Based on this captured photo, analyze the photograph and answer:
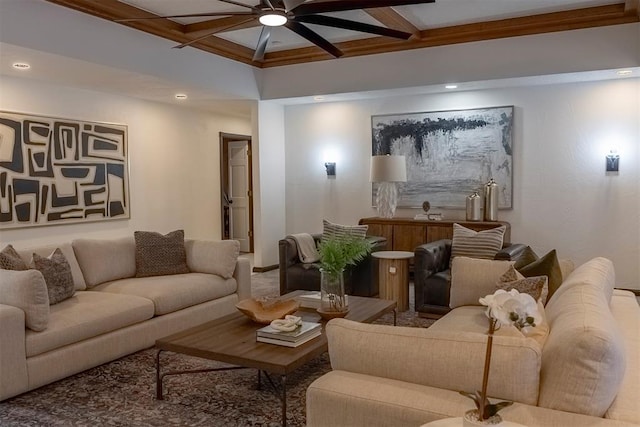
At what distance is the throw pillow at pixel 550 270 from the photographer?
3164 millimetres

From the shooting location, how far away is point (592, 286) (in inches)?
90.0

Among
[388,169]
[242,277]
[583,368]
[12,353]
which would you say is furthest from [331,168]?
[583,368]

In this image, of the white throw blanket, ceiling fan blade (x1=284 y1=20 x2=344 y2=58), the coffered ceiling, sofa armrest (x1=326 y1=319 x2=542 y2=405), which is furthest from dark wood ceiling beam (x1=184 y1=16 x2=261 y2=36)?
sofa armrest (x1=326 y1=319 x2=542 y2=405)

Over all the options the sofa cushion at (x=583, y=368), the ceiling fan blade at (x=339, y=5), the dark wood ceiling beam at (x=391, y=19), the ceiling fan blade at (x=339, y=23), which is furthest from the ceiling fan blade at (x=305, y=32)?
the sofa cushion at (x=583, y=368)

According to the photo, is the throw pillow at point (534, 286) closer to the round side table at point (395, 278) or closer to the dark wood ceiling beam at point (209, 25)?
the round side table at point (395, 278)

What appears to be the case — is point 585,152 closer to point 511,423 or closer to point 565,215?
point 565,215

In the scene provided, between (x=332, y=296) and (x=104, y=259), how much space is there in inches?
81.3

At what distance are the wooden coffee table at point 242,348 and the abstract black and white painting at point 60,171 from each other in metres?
3.24

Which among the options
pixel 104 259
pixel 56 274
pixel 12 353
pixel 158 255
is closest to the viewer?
pixel 12 353

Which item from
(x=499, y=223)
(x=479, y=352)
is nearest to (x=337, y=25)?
(x=479, y=352)

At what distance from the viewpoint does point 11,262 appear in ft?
11.3

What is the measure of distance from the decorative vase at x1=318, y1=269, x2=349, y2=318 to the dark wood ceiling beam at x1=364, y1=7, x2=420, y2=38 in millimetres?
2443

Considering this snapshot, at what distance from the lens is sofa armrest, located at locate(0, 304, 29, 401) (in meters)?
2.96

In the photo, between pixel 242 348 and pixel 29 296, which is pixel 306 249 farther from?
pixel 29 296
